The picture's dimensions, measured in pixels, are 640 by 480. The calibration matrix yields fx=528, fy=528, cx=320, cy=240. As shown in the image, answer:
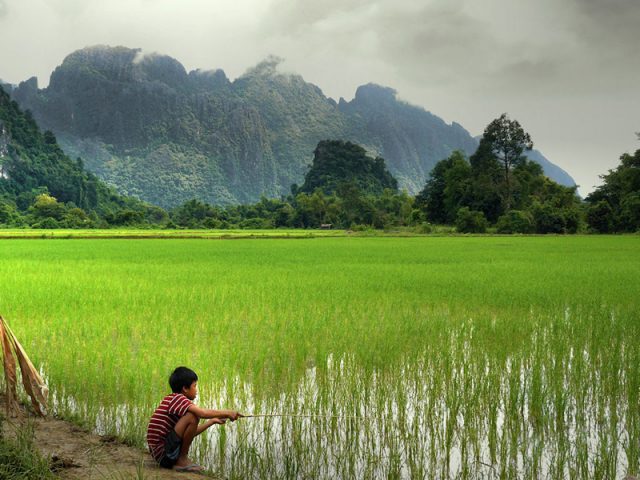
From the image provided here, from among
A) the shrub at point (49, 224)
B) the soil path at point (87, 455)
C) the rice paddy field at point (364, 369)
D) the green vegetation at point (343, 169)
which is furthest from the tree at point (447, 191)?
the soil path at point (87, 455)

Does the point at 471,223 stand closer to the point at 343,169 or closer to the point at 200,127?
the point at 343,169

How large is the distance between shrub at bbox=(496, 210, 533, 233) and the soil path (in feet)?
124

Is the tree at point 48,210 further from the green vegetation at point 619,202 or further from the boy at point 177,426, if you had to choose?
the boy at point 177,426

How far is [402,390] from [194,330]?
270 centimetres

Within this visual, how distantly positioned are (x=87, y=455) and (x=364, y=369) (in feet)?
7.15

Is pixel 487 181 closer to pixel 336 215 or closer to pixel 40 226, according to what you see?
pixel 336 215

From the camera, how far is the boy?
248 centimetres

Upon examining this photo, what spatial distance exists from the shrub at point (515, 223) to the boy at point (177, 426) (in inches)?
1487

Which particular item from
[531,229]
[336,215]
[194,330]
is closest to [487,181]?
[531,229]

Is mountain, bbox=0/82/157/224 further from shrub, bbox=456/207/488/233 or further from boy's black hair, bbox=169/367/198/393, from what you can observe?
boy's black hair, bbox=169/367/198/393

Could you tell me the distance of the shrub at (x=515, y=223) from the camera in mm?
37219

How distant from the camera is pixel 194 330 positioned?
5.61 m

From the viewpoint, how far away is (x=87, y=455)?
2.71 m

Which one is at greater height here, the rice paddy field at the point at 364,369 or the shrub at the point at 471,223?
the shrub at the point at 471,223
